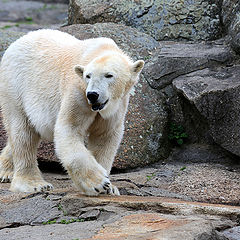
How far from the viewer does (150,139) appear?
259 inches

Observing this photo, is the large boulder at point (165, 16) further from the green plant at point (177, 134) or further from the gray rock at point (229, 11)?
the green plant at point (177, 134)

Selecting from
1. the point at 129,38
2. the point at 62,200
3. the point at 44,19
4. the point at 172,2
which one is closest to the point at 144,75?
the point at 129,38

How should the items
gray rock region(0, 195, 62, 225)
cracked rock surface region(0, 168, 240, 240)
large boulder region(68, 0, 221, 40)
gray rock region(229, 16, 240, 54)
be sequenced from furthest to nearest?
large boulder region(68, 0, 221, 40) → gray rock region(229, 16, 240, 54) → gray rock region(0, 195, 62, 225) → cracked rock surface region(0, 168, 240, 240)

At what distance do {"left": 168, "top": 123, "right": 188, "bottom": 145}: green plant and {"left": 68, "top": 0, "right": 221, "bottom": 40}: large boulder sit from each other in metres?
1.81

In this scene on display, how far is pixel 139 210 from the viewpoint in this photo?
3961mm

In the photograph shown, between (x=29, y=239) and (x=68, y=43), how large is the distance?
2.39 metres

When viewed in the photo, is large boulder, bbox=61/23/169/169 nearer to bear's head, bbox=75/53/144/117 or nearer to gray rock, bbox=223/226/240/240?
bear's head, bbox=75/53/144/117

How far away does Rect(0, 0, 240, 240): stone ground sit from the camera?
11.1 feet

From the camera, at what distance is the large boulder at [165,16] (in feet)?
26.0

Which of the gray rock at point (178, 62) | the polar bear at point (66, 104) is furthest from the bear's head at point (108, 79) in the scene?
the gray rock at point (178, 62)

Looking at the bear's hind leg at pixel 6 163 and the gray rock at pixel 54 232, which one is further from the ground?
the gray rock at pixel 54 232

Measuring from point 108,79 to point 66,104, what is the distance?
0.51 m

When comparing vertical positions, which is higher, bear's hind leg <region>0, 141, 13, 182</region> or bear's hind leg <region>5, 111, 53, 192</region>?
bear's hind leg <region>5, 111, 53, 192</region>

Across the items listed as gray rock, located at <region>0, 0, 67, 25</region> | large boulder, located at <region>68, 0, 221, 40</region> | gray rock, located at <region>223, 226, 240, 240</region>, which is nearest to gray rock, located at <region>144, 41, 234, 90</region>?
large boulder, located at <region>68, 0, 221, 40</region>
